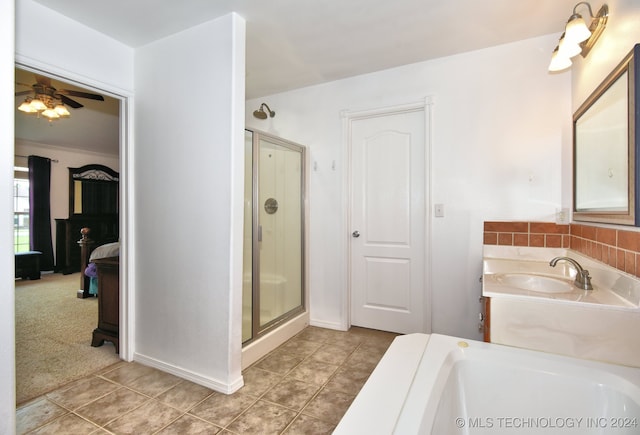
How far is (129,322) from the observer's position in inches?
95.0

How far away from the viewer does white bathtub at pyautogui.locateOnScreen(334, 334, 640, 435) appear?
37.5 inches

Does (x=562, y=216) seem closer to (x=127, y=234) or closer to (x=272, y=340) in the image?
(x=272, y=340)

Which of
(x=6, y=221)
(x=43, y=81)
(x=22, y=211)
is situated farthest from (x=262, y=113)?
(x=22, y=211)

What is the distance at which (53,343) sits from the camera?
106 inches

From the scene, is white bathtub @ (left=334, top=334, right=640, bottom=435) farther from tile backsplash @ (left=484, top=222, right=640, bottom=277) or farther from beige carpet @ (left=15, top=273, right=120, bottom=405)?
beige carpet @ (left=15, top=273, right=120, bottom=405)

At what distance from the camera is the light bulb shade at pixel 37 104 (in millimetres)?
2919

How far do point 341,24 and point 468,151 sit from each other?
53.8 inches

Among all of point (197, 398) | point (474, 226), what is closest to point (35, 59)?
A: point (197, 398)

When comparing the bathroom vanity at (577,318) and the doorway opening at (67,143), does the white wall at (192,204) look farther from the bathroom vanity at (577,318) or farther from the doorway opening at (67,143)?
the bathroom vanity at (577,318)

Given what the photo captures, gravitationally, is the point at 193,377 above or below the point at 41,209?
below

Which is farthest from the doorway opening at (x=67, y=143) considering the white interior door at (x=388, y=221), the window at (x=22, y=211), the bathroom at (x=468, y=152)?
the white interior door at (x=388, y=221)

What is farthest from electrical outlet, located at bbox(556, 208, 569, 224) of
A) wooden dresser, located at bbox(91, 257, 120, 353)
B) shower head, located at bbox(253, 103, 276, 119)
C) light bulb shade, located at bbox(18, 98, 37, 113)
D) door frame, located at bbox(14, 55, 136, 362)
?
light bulb shade, located at bbox(18, 98, 37, 113)

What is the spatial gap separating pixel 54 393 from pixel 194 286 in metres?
1.06

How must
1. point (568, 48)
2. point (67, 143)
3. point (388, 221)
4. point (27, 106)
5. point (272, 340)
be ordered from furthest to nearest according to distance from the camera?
point (67, 143) → point (27, 106) → point (388, 221) → point (272, 340) → point (568, 48)
